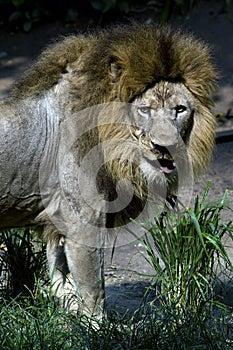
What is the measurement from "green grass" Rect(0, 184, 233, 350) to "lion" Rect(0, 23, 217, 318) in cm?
19

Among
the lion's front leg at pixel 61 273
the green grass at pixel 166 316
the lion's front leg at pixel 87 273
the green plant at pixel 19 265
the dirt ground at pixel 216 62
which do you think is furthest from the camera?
the dirt ground at pixel 216 62

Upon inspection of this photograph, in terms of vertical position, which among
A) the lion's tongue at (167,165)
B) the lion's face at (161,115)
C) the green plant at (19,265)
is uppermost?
the lion's face at (161,115)

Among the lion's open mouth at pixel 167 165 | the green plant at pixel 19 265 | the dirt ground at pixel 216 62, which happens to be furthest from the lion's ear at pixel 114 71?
the dirt ground at pixel 216 62

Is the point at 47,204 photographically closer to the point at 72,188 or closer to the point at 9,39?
the point at 72,188

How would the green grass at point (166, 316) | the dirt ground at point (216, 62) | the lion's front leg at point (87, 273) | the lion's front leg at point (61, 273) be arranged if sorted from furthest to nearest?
the dirt ground at point (216, 62), the lion's front leg at point (61, 273), the lion's front leg at point (87, 273), the green grass at point (166, 316)

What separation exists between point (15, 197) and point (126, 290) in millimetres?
1186

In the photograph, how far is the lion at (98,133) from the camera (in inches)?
151

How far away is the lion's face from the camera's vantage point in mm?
3808

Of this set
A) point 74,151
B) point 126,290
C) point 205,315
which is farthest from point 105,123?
point 126,290

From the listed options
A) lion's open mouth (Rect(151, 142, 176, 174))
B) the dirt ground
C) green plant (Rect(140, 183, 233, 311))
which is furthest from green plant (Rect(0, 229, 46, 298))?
lion's open mouth (Rect(151, 142, 176, 174))

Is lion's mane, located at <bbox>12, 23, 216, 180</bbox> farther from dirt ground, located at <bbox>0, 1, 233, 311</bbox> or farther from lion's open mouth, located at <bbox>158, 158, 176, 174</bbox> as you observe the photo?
dirt ground, located at <bbox>0, 1, 233, 311</bbox>

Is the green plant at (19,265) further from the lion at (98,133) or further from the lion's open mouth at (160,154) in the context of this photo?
the lion's open mouth at (160,154)

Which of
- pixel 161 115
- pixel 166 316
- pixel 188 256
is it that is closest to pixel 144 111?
pixel 161 115

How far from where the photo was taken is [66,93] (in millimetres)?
3957
